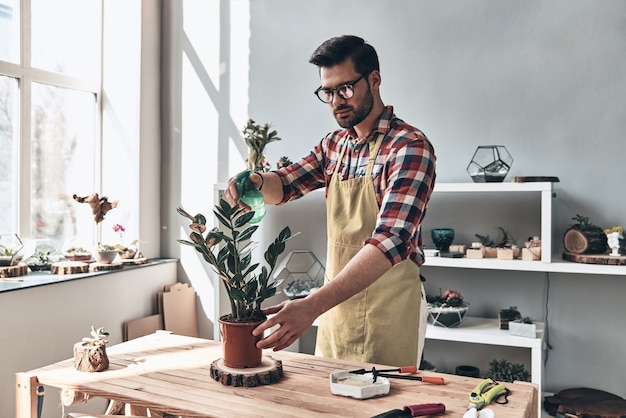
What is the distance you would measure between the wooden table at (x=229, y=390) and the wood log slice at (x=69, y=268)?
4.70ft

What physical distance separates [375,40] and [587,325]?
204 cm

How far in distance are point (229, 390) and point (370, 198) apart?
2.77ft

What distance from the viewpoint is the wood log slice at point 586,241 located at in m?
2.87

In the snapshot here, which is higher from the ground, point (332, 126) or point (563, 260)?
point (332, 126)

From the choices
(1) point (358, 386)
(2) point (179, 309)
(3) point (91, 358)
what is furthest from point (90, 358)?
(2) point (179, 309)

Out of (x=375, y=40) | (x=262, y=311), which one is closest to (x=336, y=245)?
(x=262, y=311)

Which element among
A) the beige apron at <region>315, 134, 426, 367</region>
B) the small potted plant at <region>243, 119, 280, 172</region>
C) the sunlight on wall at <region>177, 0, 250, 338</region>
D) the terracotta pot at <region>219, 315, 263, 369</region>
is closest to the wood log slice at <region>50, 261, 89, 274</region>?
the sunlight on wall at <region>177, 0, 250, 338</region>

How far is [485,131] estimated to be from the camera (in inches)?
131

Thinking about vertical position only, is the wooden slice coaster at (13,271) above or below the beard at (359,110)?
below

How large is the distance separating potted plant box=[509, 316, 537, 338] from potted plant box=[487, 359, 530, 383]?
0.25m

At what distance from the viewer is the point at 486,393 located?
1.50 metres

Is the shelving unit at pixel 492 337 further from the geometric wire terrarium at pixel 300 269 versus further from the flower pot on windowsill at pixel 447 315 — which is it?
the geometric wire terrarium at pixel 300 269

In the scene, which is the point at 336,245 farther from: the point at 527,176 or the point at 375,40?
the point at 375,40

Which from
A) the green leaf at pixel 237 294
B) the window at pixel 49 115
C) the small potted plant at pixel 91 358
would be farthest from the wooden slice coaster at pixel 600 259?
the window at pixel 49 115
